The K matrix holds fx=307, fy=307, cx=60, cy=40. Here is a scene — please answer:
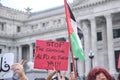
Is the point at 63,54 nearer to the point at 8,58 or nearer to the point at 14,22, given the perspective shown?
the point at 8,58

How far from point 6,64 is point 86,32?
1543 inches

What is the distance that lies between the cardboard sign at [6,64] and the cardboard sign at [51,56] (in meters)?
0.98

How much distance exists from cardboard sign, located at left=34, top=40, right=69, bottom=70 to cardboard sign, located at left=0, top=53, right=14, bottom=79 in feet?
3.21

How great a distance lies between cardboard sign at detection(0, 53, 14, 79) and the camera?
10.7 m

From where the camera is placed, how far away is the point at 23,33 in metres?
64.3

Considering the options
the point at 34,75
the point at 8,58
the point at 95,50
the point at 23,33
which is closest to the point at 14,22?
the point at 23,33

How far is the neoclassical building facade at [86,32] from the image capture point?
1795 inches

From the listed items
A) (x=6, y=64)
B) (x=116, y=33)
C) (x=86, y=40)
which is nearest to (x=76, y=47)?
(x=6, y=64)

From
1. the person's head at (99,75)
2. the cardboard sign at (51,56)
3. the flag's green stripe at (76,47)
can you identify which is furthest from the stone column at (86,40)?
the person's head at (99,75)

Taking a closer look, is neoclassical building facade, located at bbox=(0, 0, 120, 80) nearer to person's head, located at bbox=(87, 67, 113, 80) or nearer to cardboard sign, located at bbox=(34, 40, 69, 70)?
cardboard sign, located at bbox=(34, 40, 69, 70)

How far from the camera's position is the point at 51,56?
10.7 meters

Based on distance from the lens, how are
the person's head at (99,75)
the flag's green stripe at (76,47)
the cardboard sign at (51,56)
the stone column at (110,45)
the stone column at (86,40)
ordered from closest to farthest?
the person's head at (99,75) → the flag's green stripe at (76,47) → the cardboard sign at (51,56) → the stone column at (110,45) → the stone column at (86,40)

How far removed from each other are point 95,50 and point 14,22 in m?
28.5

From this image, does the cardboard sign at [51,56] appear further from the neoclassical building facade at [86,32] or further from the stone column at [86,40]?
the stone column at [86,40]
